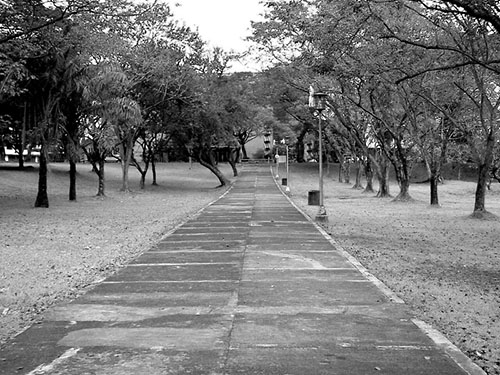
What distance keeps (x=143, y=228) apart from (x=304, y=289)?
924 centimetres

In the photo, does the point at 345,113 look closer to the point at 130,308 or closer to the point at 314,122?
the point at 314,122

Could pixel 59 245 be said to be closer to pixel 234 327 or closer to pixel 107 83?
pixel 234 327

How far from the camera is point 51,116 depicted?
2456cm

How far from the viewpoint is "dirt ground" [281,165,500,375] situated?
621cm

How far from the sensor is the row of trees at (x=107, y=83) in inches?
650

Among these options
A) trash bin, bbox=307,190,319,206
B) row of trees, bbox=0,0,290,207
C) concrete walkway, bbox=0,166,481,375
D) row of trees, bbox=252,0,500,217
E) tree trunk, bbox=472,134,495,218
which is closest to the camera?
concrete walkway, bbox=0,166,481,375

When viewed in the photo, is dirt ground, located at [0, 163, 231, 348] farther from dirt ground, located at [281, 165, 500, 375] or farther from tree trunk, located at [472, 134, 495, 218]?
tree trunk, located at [472, 134, 495, 218]

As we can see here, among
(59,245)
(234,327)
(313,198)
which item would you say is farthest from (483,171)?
(234,327)

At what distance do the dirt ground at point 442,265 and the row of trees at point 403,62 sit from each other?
149 inches

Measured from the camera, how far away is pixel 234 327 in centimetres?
614

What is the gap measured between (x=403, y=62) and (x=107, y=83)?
518 inches

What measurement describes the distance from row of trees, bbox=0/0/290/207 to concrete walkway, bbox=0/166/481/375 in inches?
327

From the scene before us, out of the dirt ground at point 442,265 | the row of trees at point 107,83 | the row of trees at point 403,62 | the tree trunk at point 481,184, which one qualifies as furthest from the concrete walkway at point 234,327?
the tree trunk at point 481,184

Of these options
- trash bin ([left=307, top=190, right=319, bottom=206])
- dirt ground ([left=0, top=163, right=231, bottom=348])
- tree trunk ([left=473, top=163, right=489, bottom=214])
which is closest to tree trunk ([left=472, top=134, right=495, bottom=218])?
tree trunk ([left=473, top=163, right=489, bottom=214])
